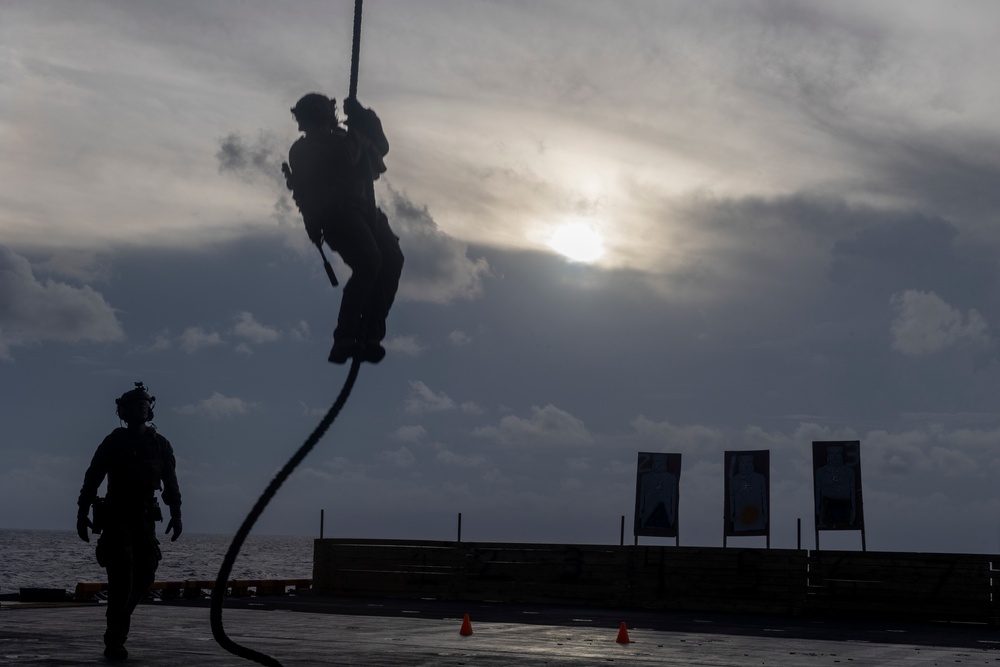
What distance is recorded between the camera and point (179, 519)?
12.5 m

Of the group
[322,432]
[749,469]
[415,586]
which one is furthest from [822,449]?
[322,432]

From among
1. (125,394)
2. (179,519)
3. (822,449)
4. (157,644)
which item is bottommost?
(157,644)

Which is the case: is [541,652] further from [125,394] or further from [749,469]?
[749,469]

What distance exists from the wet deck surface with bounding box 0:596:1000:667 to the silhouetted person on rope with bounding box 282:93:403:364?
21.5 feet

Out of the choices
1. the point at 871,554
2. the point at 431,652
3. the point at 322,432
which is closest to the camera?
the point at 322,432

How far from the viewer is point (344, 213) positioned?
5875mm

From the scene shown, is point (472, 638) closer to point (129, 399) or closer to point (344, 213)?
point (129, 399)

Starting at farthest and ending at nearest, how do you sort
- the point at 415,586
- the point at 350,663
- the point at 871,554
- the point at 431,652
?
the point at 415,586 → the point at 871,554 → the point at 431,652 → the point at 350,663

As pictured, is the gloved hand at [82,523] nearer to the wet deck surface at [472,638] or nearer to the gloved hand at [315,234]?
the wet deck surface at [472,638]

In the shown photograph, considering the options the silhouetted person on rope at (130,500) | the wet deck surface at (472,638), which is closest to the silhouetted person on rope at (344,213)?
the wet deck surface at (472,638)

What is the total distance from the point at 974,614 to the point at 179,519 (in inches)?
759

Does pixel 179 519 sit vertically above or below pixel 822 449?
below

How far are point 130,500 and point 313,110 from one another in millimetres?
7607

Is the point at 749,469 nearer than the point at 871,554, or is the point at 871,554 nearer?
the point at 871,554
